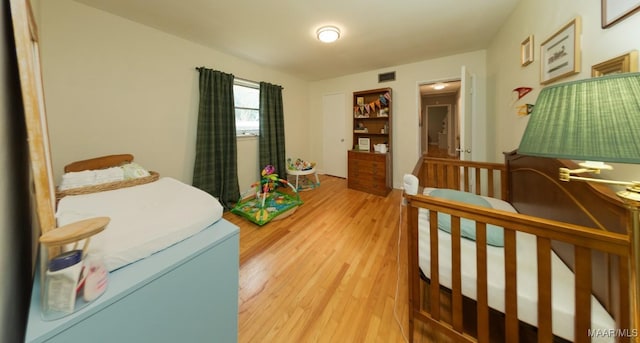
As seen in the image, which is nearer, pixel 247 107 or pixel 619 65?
pixel 619 65

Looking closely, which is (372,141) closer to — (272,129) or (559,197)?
(272,129)

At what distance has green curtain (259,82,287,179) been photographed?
371cm

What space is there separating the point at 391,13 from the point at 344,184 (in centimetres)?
289

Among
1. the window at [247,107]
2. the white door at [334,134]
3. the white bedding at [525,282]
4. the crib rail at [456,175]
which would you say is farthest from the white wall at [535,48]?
the window at [247,107]

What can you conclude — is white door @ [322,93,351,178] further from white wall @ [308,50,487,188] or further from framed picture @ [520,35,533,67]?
framed picture @ [520,35,533,67]

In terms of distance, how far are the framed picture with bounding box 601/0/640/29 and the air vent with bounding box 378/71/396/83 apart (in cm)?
296

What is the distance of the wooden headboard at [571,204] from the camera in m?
0.78

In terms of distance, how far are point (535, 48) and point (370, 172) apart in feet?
7.99

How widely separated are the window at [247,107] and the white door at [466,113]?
305 cm

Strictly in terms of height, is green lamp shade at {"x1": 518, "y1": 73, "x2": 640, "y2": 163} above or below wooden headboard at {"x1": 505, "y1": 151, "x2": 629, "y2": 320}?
above

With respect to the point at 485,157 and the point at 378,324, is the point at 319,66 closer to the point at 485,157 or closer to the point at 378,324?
the point at 485,157

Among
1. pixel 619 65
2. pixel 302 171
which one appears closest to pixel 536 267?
pixel 619 65

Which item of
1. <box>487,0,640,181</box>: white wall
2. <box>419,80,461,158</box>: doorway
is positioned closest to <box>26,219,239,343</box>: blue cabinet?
<box>487,0,640,181</box>: white wall

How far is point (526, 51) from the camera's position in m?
1.87
